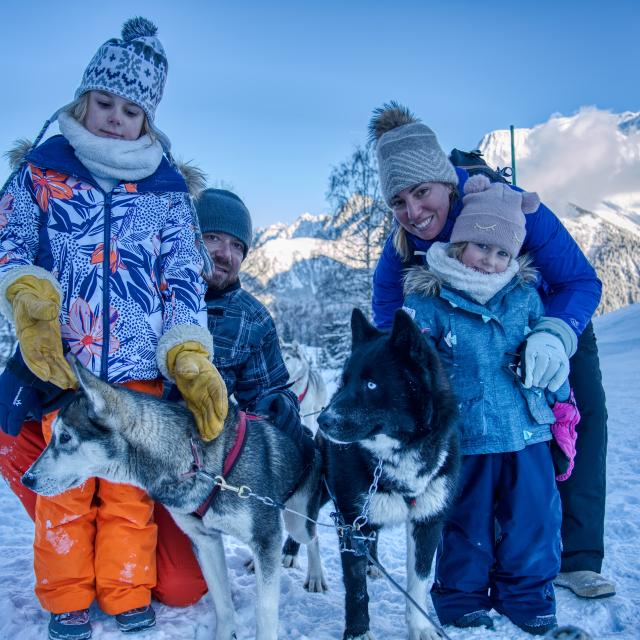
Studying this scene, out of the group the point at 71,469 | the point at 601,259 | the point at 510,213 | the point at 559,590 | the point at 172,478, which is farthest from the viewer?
the point at 601,259

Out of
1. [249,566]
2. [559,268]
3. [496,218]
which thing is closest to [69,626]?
[249,566]

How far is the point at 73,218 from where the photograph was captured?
7.57 feet

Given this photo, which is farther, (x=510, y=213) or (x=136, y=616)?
(x=510, y=213)

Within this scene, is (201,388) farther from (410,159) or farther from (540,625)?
(540,625)

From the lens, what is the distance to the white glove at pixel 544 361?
96.7 inches

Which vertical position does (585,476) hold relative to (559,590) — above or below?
above

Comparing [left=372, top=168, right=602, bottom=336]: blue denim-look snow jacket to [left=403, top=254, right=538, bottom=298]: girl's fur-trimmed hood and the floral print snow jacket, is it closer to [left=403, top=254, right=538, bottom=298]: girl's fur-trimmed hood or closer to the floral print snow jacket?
[left=403, top=254, right=538, bottom=298]: girl's fur-trimmed hood

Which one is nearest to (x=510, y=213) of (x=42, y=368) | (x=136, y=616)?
(x=42, y=368)

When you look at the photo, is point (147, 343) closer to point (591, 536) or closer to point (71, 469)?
point (71, 469)

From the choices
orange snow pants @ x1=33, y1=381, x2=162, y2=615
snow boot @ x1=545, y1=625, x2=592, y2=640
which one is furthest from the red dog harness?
snow boot @ x1=545, y1=625, x2=592, y2=640

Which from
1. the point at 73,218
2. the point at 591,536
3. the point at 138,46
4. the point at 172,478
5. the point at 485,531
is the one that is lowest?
the point at 591,536

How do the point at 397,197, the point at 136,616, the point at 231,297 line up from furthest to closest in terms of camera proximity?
1. the point at 231,297
2. the point at 397,197
3. the point at 136,616

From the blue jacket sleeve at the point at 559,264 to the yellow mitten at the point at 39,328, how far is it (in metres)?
2.45

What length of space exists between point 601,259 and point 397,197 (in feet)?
466
